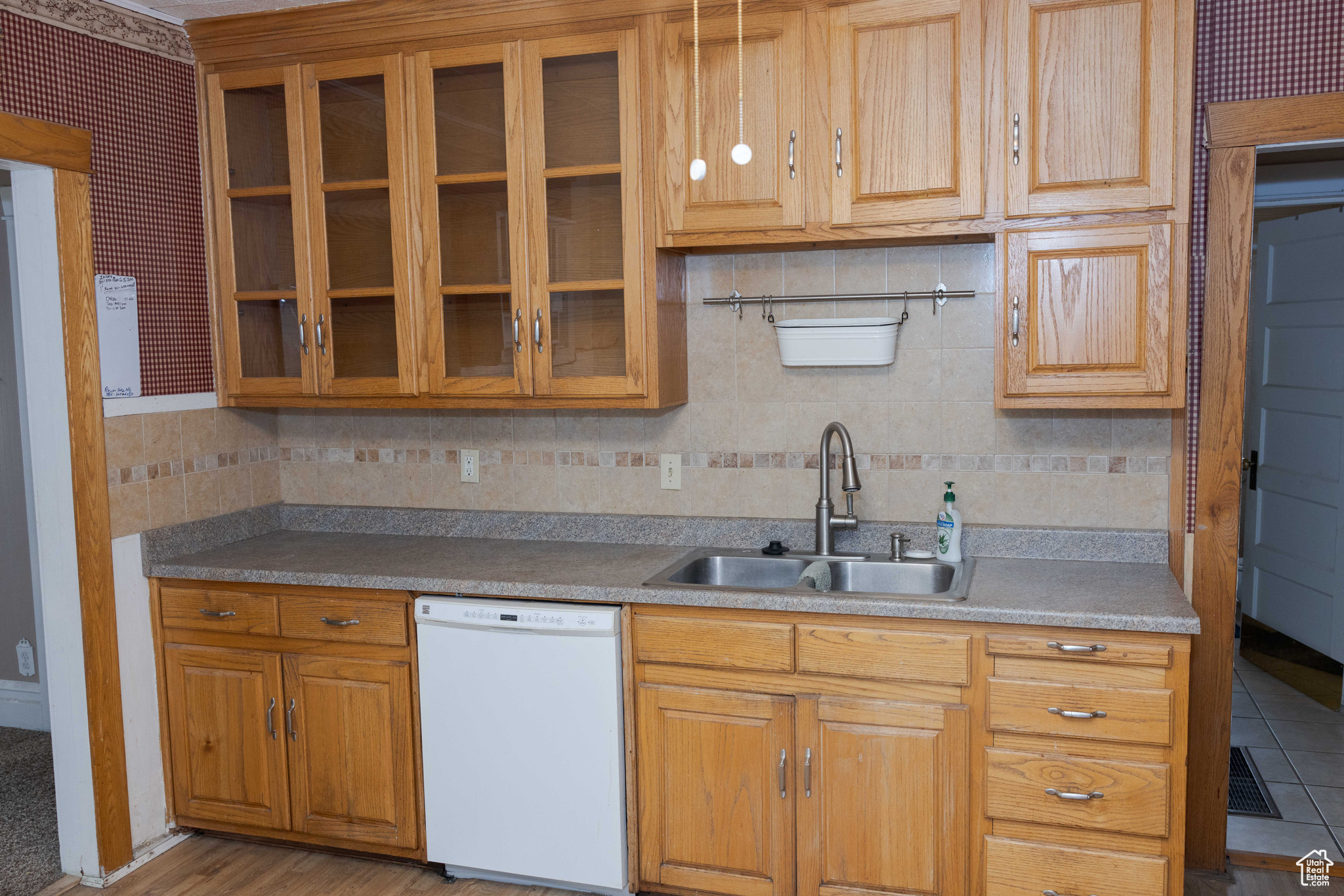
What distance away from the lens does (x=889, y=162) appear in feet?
8.00

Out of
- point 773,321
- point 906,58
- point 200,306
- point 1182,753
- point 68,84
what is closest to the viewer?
point 1182,753

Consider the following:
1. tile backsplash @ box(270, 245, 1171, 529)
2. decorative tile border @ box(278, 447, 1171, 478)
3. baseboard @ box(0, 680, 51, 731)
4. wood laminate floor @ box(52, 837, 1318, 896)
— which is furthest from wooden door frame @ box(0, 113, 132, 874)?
baseboard @ box(0, 680, 51, 731)

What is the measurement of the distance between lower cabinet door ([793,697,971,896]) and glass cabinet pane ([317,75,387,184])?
1907mm

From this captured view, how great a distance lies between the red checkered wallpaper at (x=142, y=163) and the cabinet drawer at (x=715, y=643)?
1626 mm

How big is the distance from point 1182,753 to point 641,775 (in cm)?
123

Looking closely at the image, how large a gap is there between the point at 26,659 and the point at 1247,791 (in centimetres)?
431

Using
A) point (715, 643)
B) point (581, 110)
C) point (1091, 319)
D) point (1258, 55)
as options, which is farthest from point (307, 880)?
point (1258, 55)

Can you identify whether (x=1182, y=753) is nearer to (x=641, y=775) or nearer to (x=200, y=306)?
(x=641, y=775)

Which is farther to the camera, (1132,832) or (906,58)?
(906,58)

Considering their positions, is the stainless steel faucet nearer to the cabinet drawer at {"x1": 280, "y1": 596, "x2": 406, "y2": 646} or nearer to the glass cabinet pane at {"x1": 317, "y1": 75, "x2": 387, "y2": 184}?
the cabinet drawer at {"x1": 280, "y1": 596, "x2": 406, "y2": 646}

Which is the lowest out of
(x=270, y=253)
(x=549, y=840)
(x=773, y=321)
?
(x=549, y=840)

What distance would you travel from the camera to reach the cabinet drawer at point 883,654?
2234 mm

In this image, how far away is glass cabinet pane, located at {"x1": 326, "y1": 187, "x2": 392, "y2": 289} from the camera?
9.30ft

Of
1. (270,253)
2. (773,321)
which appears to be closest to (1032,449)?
(773,321)
